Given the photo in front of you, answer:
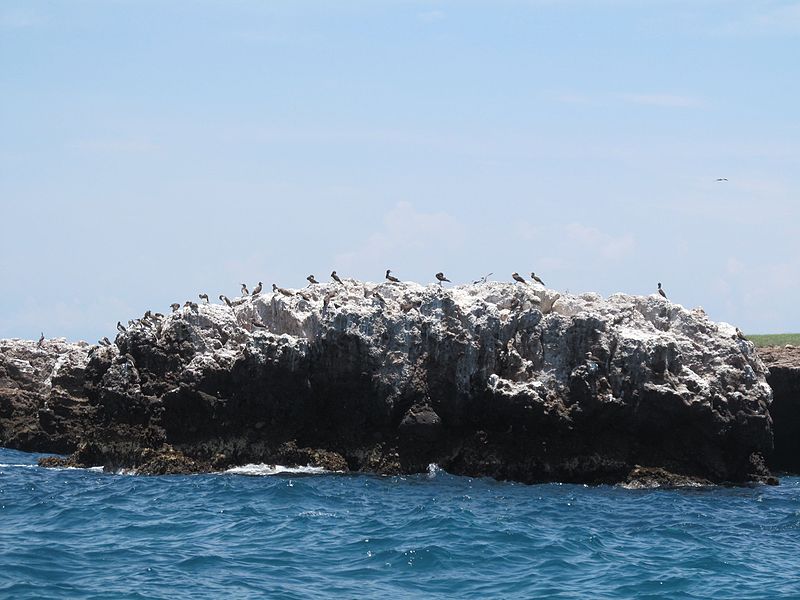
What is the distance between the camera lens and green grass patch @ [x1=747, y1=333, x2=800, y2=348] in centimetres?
4913

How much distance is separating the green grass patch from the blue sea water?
18202mm

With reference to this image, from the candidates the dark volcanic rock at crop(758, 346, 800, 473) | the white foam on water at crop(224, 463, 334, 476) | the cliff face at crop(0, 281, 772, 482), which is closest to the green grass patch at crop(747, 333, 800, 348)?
the dark volcanic rock at crop(758, 346, 800, 473)

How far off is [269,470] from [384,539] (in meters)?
10.2

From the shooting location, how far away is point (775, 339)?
5122 cm

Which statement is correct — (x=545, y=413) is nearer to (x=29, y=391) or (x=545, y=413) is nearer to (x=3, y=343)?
(x=29, y=391)

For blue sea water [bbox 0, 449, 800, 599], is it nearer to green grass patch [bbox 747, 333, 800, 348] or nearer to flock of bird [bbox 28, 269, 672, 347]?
flock of bird [bbox 28, 269, 672, 347]

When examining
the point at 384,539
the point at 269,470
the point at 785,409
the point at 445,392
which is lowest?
the point at 384,539

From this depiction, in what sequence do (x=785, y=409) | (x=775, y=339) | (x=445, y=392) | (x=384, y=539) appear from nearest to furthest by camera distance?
1. (x=384, y=539)
2. (x=445, y=392)
3. (x=785, y=409)
4. (x=775, y=339)

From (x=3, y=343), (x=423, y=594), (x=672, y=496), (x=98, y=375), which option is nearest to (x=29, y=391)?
(x=3, y=343)

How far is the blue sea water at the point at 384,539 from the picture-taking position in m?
19.9

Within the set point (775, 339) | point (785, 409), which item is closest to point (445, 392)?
point (785, 409)

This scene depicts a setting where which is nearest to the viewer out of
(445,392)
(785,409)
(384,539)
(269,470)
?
(384,539)

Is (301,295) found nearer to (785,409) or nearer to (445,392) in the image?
(445,392)

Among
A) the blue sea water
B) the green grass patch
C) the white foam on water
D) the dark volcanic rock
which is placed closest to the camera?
the blue sea water
